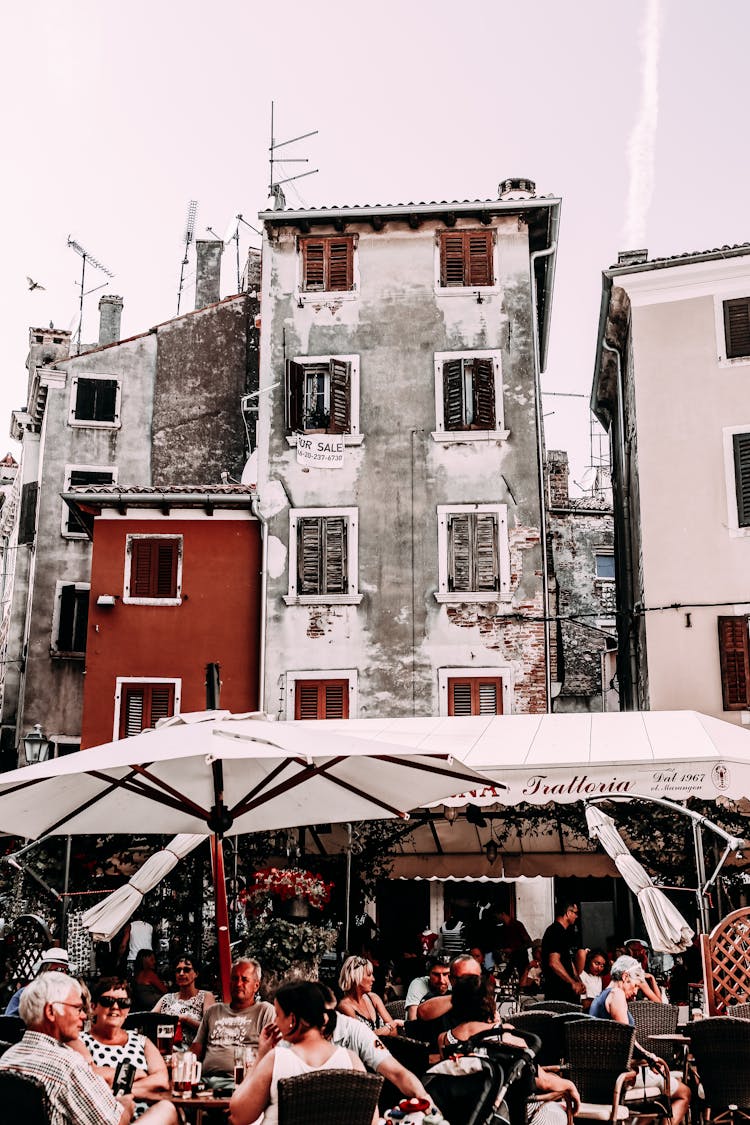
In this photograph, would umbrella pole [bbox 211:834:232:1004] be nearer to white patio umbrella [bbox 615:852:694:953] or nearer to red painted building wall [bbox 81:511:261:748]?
white patio umbrella [bbox 615:852:694:953]

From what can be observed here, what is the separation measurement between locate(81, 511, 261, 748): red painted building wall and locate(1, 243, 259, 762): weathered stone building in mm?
4506

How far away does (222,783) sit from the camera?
28.6ft

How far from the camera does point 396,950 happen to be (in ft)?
73.4

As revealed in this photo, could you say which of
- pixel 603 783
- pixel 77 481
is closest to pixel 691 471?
pixel 603 783

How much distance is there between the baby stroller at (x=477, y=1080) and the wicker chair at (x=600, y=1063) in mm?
1824

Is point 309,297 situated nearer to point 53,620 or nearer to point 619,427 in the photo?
point 619,427

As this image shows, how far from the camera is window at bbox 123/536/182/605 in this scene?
22.1 metres

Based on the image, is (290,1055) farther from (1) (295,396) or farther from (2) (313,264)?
(2) (313,264)

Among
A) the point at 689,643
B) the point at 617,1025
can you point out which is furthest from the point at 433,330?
the point at 617,1025

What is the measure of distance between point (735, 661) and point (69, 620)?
14067mm

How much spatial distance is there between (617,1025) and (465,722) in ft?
24.0

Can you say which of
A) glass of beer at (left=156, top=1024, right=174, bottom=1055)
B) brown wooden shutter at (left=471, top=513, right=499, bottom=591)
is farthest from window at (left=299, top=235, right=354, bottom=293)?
glass of beer at (left=156, top=1024, right=174, bottom=1055)

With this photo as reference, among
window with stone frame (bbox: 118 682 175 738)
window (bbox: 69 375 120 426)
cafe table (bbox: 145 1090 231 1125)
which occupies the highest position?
window (bbox: 69 375 120 426)

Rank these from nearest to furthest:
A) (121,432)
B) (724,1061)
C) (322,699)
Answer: (724,1061), (322,699), (121,432)
